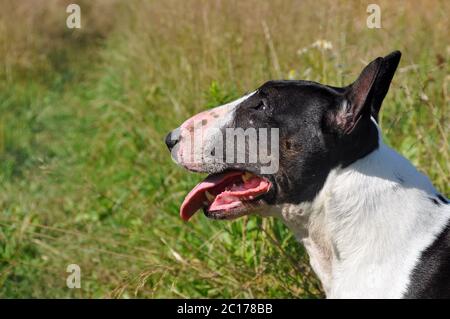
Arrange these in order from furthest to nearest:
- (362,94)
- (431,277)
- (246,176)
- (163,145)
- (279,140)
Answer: (163,145), (246,176), (279,140), (362,94), (431,277)

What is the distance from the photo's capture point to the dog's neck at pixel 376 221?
113 inches

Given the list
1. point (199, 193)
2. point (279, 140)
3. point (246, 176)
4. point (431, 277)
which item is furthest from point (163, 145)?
point (431, 277)

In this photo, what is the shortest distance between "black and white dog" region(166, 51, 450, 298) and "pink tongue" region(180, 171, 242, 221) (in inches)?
1.2

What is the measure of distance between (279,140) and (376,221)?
467 millimetres

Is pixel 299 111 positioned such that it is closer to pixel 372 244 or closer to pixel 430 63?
pixel 372 244

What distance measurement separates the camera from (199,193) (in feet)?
10.9

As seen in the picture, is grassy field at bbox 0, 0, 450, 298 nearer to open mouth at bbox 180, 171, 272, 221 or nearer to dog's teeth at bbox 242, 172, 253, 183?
open mouth at bbox 180, 171, 272, 221

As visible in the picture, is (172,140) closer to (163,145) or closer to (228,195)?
(228,195)

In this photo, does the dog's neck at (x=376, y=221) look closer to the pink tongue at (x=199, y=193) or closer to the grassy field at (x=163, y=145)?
the pink tongue at (x=199, y=193)

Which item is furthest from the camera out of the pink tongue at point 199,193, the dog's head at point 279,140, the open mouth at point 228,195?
the pink tongue at point 199,193

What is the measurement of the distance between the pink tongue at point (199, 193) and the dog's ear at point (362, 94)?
50cm

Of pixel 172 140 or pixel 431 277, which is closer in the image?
pixel 431 277

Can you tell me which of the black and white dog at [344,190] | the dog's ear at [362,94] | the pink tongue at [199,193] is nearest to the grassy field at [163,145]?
the pink tongue at [199,193]

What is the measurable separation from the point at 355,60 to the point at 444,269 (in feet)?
8.39
